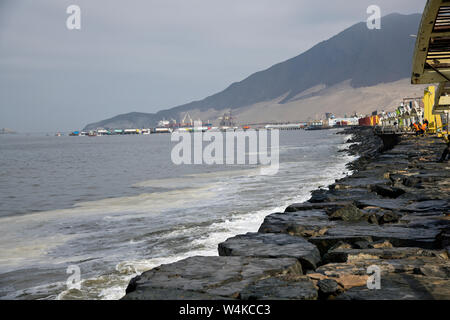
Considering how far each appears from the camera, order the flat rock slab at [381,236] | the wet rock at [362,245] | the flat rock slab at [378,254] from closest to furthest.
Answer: the flat rock slab at [378,254], the wet rock at [362,245], the flat rock slab at [381,236]

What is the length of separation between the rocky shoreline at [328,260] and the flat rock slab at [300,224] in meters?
0.01

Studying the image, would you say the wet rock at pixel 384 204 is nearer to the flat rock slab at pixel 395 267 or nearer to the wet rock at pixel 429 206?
the wet rock at pixel 429 206

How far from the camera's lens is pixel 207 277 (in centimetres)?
405

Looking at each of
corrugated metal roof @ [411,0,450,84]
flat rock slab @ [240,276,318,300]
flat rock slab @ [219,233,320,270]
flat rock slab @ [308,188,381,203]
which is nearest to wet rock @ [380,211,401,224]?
flat rock slab @ [308,188,381,203]

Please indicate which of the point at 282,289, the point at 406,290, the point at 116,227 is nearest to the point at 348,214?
the point at 406,290

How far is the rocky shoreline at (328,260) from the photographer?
3635mm

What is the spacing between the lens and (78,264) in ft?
28.0

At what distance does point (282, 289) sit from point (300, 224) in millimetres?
2713

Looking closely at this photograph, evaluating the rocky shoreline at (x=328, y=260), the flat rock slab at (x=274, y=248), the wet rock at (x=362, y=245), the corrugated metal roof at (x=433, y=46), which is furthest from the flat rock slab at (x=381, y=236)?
the corrugated metal roof at (x=433, y=46)

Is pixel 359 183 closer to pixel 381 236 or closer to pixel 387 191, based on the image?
pixel 387 191

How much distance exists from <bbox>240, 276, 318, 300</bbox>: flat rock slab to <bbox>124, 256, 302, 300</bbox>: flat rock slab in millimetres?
104

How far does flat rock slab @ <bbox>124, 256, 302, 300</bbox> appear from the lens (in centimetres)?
365

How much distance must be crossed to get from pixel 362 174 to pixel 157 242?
5402 millimetres
